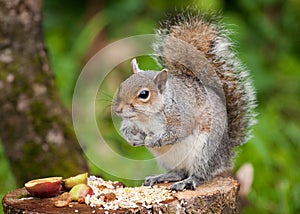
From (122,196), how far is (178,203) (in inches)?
6.9

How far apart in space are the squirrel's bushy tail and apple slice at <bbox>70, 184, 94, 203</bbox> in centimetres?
52

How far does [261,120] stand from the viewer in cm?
410

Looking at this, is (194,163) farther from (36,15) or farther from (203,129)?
(36,15)

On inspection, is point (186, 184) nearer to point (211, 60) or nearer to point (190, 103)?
point (190, 103)

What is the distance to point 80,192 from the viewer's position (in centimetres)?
210

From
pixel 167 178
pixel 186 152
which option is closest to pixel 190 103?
pixel 186 152

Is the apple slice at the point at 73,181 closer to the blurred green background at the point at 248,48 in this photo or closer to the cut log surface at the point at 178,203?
the cut log surface at the point at 178,203

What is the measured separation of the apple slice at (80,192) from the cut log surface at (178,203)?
24 millimetres

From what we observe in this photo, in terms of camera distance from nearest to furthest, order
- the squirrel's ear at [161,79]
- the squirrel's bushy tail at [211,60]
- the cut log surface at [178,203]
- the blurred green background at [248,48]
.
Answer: the cut log surface at [178,203] < the squirrel's ear at [161,79] < the squirrel's bushy tail at [211,60] < the blurred green background at [248,48]

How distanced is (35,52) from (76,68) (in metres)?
1.42

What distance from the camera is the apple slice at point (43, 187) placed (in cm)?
208

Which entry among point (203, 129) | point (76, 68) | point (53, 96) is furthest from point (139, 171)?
point (76, 68)

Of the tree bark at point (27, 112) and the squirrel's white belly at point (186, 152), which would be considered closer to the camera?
the squirrel's white belly at point (186, 152)

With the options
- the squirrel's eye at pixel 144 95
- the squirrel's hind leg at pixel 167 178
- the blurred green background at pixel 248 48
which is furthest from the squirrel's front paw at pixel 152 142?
the blurred green background at pixel 248 48
